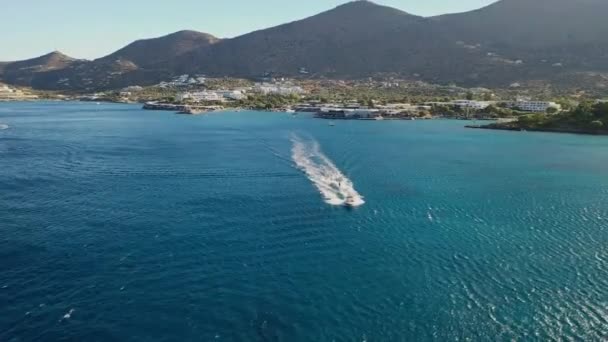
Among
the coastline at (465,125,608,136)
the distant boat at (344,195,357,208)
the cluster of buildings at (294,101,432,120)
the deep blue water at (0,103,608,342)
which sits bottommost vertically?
the deep blue water at (0,103,608,342)

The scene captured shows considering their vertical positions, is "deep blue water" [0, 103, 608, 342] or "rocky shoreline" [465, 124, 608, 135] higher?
"rocky shoreline" [465, 124, 608, 135]

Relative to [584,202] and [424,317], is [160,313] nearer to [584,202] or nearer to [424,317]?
[424,317]

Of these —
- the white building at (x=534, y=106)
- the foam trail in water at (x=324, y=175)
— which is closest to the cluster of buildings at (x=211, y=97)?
the white building at (x=534, y=106)

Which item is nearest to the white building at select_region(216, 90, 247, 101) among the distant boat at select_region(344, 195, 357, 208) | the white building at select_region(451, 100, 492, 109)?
the white building at select_region(451, 100, 492, 109)

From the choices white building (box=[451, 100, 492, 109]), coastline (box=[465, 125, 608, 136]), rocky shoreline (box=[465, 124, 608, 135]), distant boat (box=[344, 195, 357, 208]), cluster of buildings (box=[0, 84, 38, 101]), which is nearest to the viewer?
distant boat (box=[344, 195, 357, 208])

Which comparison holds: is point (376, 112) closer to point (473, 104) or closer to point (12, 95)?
point (473, 104)

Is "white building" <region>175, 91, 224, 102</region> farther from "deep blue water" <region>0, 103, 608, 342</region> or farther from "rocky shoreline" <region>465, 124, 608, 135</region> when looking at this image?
"deep blue water" <region>0, 103, 608, 342</region>
